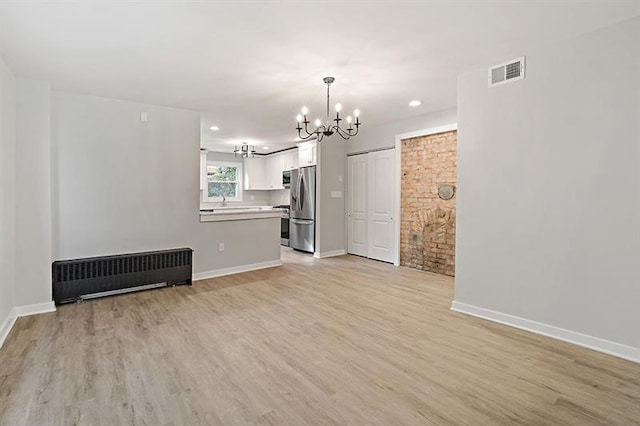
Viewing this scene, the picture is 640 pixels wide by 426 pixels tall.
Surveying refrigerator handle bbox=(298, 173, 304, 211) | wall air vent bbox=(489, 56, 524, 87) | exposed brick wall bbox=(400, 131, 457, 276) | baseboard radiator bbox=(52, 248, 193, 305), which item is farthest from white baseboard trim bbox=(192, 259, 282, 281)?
wall air vent bbox=(489, 56, 524, 87)

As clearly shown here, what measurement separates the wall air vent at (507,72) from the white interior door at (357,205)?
3335mm

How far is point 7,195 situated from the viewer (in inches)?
123

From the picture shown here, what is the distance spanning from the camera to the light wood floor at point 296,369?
187 centimetres

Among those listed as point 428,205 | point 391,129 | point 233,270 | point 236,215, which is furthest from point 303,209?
point 428,205

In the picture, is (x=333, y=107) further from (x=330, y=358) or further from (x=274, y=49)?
(x=330, y=358)

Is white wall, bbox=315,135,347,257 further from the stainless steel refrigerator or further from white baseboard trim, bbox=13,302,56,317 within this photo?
white baseboard trim, bbox=13,302,56,317

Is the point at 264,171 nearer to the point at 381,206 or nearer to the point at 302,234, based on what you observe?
the point at 302,234

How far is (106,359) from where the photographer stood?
248 cm

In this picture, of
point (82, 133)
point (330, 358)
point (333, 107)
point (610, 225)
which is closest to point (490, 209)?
point (610, 225)

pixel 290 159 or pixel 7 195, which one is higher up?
pixel 290 159

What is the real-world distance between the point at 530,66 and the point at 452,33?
0.97 m

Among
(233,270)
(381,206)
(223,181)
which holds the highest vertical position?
(223,181)

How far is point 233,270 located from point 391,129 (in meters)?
3.71

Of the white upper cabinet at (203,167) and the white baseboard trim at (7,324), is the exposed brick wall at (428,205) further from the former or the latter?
the white baseboard trim at (7,324)
